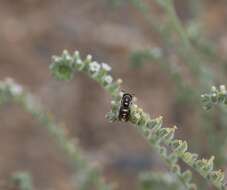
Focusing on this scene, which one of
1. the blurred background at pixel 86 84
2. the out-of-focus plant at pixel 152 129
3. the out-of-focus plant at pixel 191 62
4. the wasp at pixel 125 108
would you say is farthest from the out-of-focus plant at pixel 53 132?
the blurred background at pixel 86 84

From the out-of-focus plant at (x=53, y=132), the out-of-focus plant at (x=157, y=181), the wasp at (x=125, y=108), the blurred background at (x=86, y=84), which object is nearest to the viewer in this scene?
the wasp at (x=125, y=108)

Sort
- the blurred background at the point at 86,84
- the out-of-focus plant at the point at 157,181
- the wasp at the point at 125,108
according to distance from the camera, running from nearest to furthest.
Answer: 1. the wasp at the point at 125,108
2. the out-of-focus plant at the point at 157,181
3. the blurred background at the point at 86,84

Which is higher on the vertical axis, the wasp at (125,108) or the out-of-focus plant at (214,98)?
the out-of-focus plant at (214,98)

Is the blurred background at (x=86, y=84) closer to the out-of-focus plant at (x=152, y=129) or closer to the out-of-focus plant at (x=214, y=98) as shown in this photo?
the out-of-focus plant at (x=152, y=129)

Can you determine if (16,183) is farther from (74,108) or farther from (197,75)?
(74,108)

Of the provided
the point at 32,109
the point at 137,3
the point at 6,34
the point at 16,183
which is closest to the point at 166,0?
the point at 137,3

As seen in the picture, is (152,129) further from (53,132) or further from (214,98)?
(53,132)

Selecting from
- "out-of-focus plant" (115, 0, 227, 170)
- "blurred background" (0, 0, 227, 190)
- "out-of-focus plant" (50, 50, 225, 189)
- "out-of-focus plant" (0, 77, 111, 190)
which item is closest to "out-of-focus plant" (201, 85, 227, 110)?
"out-of-focus plant" (50, 50, 225, 189)
